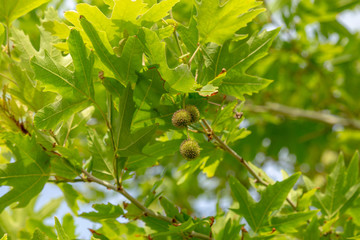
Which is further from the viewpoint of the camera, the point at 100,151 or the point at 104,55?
the point at 100,151

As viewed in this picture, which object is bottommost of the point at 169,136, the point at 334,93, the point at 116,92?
the point at 334,93

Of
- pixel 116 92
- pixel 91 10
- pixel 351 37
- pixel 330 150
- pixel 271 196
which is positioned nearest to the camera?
pixel 91 10

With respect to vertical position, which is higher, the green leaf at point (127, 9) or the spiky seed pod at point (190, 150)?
the green leaf at point (127, 9)

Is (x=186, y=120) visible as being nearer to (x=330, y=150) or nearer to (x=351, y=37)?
(x=351, y=37)

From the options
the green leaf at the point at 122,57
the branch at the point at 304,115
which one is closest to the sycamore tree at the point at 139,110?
the green leaf at the point at 122,57

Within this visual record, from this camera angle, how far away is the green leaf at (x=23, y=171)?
5.53 feet

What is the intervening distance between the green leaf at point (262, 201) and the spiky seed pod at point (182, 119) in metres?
0.50

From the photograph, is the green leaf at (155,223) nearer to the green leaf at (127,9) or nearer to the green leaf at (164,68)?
the green leaf at (164,68)

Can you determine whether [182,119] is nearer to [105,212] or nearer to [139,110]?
[139,110]

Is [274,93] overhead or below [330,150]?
overhead

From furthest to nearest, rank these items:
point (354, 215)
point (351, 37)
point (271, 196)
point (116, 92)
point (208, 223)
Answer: point (351, 37), point (354, 215), point (271, 196), point (208, 223), point (116, 92)

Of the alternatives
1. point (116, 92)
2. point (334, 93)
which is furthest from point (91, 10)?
point (334, 93)

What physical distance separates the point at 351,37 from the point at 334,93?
2.45 feet

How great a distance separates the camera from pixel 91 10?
1.48 metres
